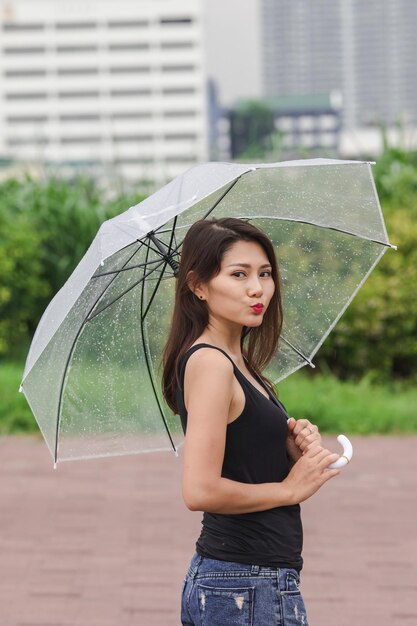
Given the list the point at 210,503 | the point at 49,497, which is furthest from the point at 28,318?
the point at 210,503

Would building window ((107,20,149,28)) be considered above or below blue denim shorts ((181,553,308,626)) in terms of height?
below

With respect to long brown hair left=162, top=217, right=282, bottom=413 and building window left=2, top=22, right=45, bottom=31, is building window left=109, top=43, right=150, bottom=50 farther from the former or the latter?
long brown hair left=162, top=217, right=282, bottom=413

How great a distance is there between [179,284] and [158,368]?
572 mm

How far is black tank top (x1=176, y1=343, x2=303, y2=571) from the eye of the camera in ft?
7.30

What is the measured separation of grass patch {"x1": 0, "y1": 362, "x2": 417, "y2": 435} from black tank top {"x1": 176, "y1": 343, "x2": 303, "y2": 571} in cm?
592

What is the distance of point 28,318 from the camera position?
11414 millimetres

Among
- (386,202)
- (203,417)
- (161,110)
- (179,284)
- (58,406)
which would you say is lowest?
(161,110)

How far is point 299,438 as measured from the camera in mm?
2330

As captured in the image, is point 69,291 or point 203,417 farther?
point 69,291

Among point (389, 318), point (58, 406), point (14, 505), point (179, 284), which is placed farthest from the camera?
point (389, 318)

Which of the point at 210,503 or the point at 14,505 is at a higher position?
the point at 210,503

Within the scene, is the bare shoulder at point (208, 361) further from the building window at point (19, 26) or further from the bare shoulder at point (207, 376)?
the building window at point (19, 26)

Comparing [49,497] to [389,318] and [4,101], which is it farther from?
[4,101]

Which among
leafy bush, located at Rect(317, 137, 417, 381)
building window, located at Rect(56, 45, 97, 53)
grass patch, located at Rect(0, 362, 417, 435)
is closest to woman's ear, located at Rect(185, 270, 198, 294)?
grass patch, located at Rect(0, 362, 417, 435)
